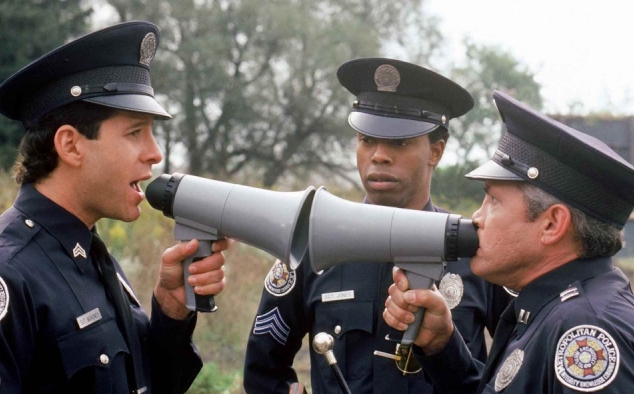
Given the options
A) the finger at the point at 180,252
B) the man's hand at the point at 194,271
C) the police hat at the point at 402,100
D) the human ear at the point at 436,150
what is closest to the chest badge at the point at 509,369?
the man's hand at the point at 194,271

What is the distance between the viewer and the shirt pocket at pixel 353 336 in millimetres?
4043

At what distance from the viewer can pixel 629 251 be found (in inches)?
344

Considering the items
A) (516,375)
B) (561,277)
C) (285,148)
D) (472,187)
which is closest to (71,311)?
(516,375)

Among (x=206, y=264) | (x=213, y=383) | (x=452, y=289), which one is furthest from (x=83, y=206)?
(x=213, y=383)

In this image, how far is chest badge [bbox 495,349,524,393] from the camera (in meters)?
3.05

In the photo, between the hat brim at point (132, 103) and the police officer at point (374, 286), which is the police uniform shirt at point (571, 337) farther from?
A: the hat brim at point (132, 103)

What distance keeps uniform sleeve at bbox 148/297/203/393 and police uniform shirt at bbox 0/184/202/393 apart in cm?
16

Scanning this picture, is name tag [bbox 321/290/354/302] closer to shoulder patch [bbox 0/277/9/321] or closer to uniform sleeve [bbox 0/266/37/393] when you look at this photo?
uniform sleeve [bbox 0/266/37/393]

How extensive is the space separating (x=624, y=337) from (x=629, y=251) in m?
6.31

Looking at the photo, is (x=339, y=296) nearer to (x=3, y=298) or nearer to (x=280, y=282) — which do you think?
(x=280, y=282)

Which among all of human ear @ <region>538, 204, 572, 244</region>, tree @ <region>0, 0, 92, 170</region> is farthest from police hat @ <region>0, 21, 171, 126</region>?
tree @ <region>0, 0, 92, 170</region>

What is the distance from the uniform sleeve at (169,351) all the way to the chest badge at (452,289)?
3.97ft

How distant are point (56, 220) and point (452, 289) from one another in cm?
187

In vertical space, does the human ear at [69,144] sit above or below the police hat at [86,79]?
below
